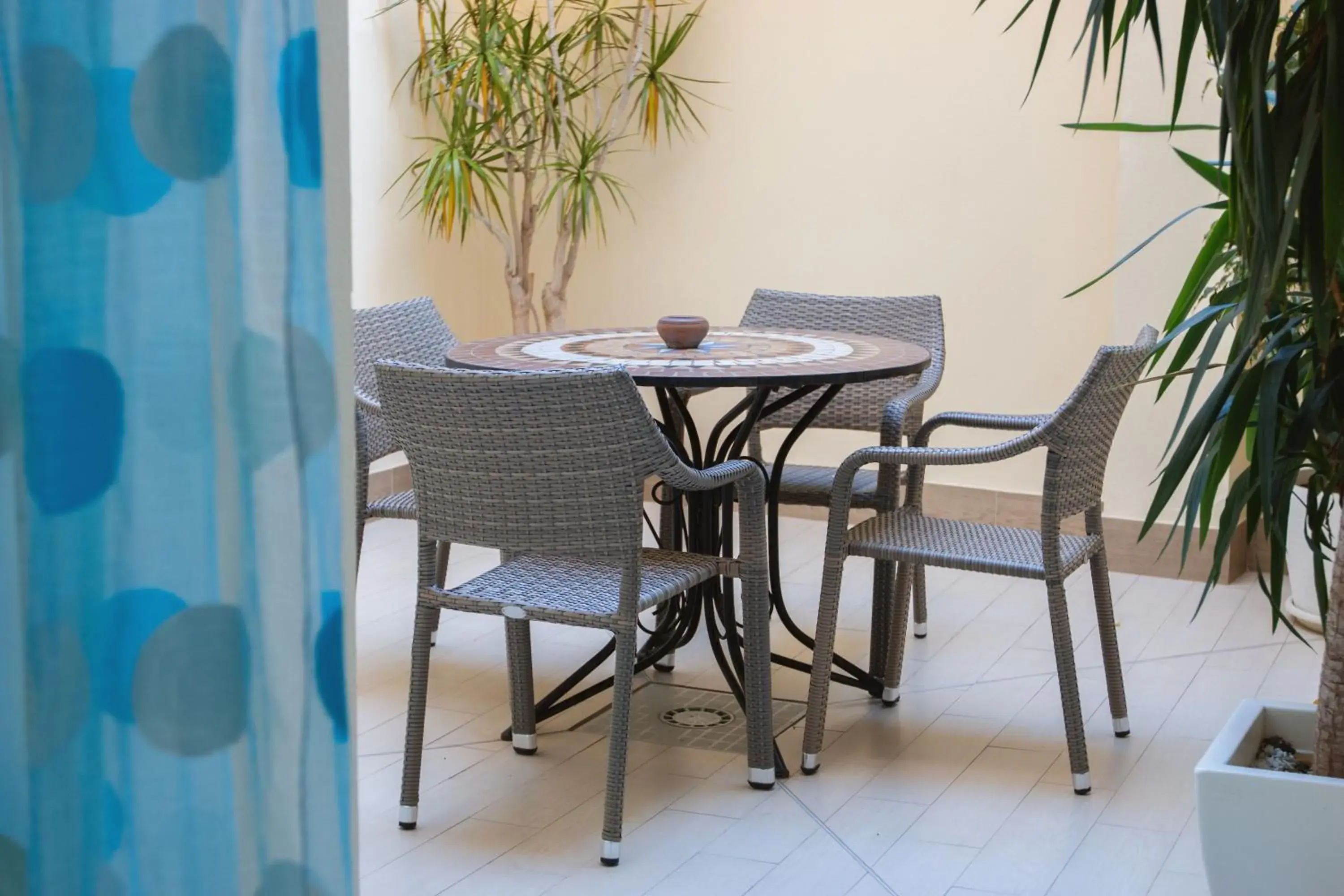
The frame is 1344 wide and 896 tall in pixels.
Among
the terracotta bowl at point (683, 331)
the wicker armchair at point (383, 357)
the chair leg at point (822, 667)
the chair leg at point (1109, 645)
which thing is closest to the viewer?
the chair leg at point (822, 667)

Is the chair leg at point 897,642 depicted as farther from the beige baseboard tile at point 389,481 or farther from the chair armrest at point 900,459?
the beige baseboard tile at point 389,481

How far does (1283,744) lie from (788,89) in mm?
3296

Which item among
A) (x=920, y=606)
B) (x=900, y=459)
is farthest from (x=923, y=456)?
(x=920, y=606)

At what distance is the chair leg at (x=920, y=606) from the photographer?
3.81 m

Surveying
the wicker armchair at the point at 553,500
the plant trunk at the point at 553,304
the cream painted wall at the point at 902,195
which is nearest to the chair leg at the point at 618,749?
the wicker armchair at the point at 553,500

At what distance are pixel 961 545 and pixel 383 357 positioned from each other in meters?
1.56

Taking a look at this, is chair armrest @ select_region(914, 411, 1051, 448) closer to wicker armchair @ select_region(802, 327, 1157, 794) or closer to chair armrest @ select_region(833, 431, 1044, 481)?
wicker armchair @ select_region(802, 327, 1157, 794)

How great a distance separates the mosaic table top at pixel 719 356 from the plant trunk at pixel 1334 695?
97 cm

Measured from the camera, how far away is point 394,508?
325cm

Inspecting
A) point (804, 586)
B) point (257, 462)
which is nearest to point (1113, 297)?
point (804, 586)

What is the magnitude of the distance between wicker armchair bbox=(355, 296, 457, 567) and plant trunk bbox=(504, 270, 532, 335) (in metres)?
1.27

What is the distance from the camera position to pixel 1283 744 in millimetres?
2316

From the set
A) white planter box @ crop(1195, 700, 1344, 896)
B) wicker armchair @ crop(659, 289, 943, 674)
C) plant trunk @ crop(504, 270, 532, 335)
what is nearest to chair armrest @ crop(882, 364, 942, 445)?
wicker armchair @ crop(659, 289, 943, 674)

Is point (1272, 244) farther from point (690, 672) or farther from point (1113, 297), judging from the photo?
point (1113, 297)
